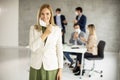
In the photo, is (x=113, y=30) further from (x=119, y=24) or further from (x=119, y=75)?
(x=119, y=75)

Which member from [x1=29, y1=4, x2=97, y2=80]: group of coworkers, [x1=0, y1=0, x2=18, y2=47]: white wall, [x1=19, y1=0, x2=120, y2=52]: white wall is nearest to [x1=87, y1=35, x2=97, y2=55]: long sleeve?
[x1=19, y1=0, x2=120, y2=52]: white wall

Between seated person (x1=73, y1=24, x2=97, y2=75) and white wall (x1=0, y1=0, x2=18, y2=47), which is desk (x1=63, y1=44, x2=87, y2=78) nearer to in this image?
seated person (x1=73, y1=24, x2=97, y2=75)

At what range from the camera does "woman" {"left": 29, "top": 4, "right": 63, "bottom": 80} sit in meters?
2.46

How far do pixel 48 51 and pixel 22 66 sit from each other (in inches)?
92.5

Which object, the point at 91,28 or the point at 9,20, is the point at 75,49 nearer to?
the point at 91,28

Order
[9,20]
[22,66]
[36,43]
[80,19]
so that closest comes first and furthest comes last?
[36,43]
[22,66]
[80,19]
[9,20]

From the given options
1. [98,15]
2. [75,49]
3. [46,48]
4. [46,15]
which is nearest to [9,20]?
[75,49]

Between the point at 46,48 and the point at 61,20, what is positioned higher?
the point at 61,20

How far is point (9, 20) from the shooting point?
215 inches

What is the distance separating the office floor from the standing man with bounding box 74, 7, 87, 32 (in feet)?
2.52

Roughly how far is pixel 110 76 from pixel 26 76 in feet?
5.10

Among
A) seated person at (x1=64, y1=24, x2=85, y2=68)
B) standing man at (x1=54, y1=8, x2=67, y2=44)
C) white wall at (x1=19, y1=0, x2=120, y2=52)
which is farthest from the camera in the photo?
white wall at (x1=19, y1=0, x2=120, y2=52)

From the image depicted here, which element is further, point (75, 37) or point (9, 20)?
point (9, 20)

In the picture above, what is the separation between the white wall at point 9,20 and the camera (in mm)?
5402
